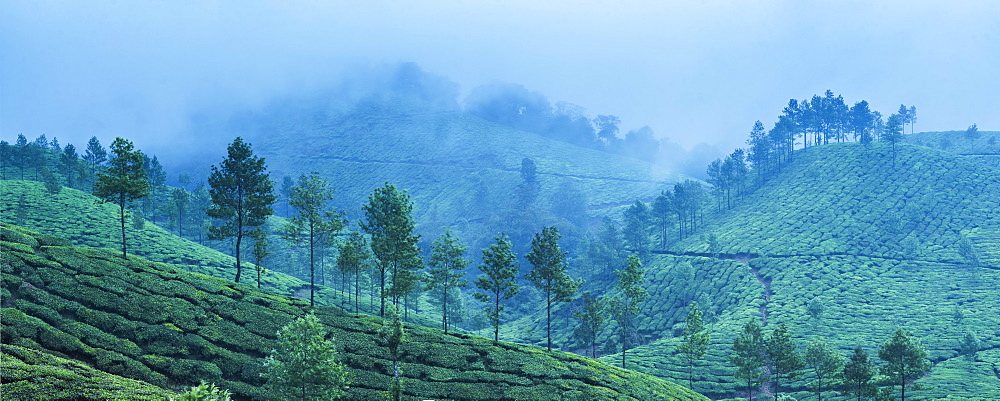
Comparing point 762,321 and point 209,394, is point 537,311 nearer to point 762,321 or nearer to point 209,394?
point 762,321

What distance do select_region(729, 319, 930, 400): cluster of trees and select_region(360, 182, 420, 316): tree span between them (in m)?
44.7

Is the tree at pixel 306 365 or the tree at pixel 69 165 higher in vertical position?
the tree at pixel 69 165

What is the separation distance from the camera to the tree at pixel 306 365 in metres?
39.0

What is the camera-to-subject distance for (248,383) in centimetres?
4659

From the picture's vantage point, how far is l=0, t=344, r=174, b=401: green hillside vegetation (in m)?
33.4

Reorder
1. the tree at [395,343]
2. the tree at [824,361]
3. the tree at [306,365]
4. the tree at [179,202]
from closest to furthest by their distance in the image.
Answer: the tree at [306,365]
the tree at [395,343]
the tree at [824,361]
the tree at [179,202]

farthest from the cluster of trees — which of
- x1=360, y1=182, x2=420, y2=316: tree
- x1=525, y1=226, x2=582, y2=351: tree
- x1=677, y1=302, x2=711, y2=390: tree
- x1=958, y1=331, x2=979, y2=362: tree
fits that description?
x1=360, y1=182, x2=420, y2=316: tree

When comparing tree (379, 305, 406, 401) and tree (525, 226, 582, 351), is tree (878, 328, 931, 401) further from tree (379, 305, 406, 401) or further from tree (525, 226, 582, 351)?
tree (379, 305, 406, 401)

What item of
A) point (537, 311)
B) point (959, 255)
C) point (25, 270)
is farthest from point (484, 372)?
point (959, 255)

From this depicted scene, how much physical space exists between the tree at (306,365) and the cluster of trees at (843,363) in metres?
53.0

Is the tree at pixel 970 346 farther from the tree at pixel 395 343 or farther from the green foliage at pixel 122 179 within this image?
the green foliage at pixel 122 179

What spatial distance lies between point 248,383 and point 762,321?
91.1 meters

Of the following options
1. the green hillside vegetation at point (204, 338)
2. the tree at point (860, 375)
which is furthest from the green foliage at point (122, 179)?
the tree at point (860, 375)

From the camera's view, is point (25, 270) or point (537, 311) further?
point (537, 311)
